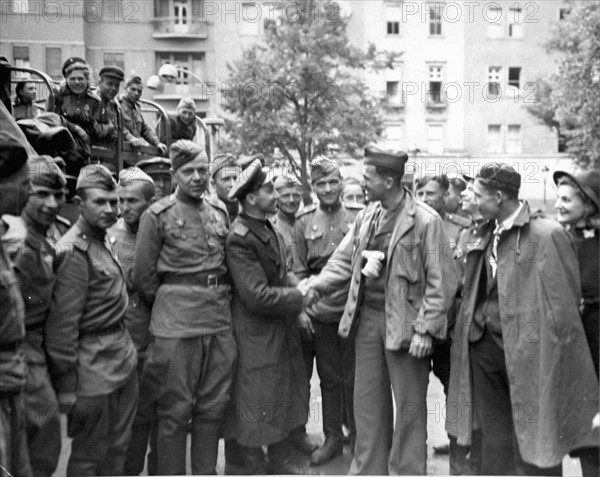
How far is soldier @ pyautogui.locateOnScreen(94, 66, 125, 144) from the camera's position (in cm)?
916

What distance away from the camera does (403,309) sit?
5305 millimetres

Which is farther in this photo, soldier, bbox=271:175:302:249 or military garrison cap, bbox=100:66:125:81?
military garrison cap, bbox=100:66:125:81

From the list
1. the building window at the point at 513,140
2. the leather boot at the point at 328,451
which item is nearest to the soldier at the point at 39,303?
the leather boot at the point at 328,451

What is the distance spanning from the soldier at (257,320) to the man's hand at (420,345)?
0.95 meters

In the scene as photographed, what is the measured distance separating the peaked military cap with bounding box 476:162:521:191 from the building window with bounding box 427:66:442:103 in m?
40.1

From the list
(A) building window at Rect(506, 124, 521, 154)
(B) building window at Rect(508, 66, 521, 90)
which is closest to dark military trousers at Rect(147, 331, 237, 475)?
(A) building window at Rect(506, 124, 521, 154)

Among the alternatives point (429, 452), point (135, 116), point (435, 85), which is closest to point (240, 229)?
point (429, 452)

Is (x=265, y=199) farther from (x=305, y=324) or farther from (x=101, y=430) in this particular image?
(x=101, y=430)

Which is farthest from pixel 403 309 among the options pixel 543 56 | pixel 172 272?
pixel 543 56

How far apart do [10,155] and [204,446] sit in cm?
287

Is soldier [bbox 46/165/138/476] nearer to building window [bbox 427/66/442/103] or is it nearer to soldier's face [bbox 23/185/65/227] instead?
soldier's face [bbox 23/185/65/227]

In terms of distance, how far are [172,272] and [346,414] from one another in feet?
7.35

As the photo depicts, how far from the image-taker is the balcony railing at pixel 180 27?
43284 millimetres

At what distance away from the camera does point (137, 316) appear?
5.61 m
